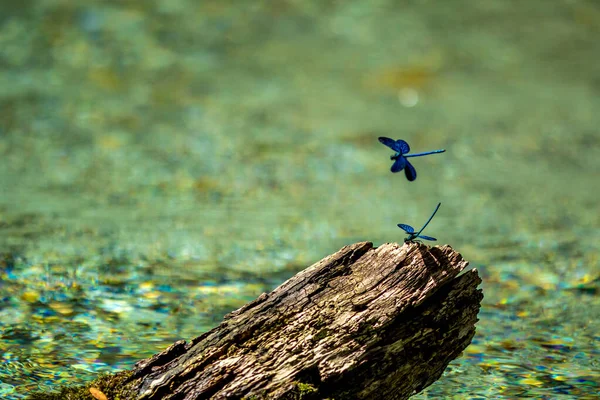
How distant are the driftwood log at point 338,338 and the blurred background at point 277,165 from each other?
2.02 ft

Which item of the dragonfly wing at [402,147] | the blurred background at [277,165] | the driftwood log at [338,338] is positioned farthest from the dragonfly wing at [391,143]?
the blurred background at [277,165]

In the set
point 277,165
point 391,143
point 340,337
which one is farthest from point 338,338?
point 277,165

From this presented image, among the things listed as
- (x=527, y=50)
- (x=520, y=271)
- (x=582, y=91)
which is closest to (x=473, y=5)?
(x=527, y=50)

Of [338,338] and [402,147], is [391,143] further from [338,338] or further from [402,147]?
[338,338]

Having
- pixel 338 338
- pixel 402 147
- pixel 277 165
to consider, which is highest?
pixel 277 165

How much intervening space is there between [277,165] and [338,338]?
5.21 m

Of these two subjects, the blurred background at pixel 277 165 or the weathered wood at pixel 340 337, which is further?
the blurred background at pixel 277 165

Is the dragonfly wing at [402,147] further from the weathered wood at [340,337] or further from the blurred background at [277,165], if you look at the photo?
the blurred background at [277,165]

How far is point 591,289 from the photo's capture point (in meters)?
4.54

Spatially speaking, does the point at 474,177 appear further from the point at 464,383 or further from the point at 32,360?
the point at 32,360

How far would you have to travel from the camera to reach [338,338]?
232cm

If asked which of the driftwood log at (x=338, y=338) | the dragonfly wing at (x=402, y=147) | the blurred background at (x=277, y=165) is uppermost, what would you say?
the blurred background at (x=277, y=165)

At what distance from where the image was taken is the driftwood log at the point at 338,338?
7.50 feet

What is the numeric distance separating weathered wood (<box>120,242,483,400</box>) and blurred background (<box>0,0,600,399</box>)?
2.06 ft
